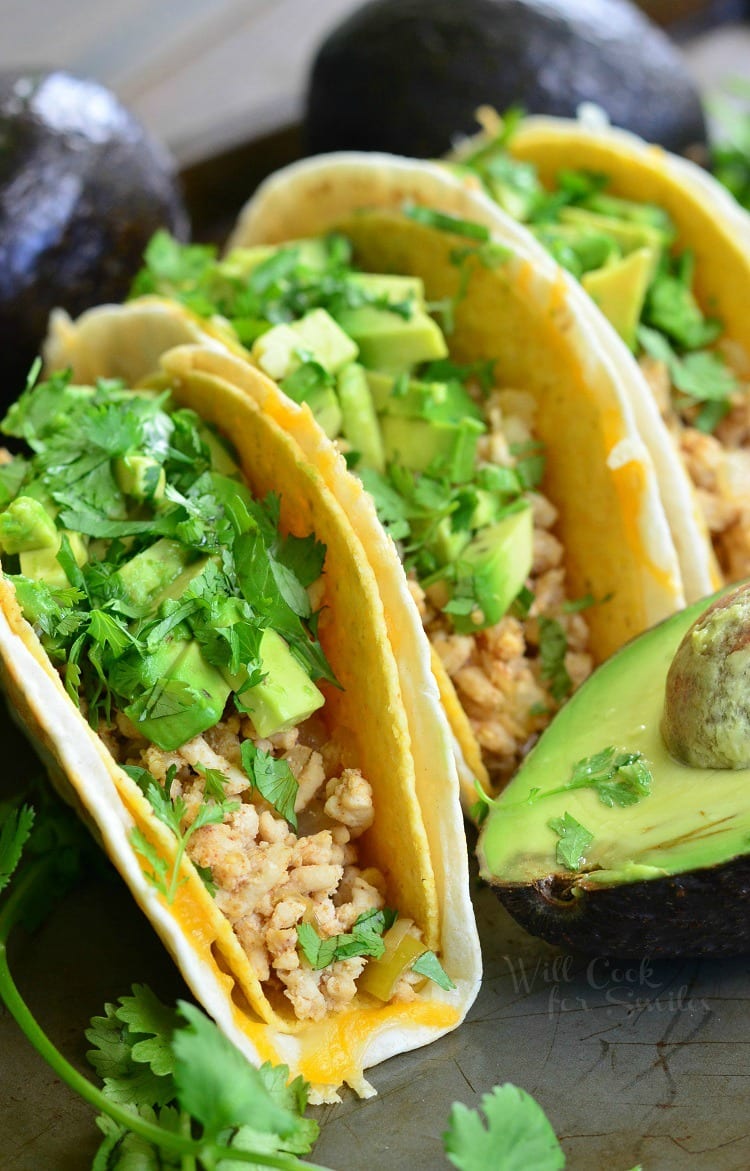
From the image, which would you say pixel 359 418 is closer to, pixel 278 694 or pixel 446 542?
pixel 446 542

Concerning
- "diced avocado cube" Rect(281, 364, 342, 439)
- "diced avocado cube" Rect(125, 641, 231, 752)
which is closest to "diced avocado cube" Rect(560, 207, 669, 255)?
"diced avocado cube" Rect(281, 364, 342, 439)

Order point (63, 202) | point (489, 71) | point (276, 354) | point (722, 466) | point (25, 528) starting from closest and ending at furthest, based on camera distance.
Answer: point (25, 528) < point (276, 354) < point (722, 466) < point (63, 202) < point (489, 71)

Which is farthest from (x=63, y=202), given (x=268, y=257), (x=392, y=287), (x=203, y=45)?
(x=203, y=45)

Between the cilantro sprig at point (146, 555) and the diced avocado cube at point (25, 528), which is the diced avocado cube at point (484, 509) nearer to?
the cilantro sprig at point (146, 555)

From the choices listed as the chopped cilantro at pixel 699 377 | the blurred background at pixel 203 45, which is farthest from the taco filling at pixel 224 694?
the blurred background at pixel 203 45

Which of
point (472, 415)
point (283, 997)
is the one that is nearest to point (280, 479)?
point (472, 415)

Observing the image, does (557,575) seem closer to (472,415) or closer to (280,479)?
(472,415)
